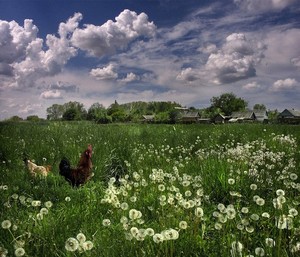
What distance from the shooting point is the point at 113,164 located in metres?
8.62

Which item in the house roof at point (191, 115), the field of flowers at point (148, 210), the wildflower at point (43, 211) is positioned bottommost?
the field of flowers at point (148, 210)

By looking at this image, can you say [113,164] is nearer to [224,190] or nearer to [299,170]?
[224,190]

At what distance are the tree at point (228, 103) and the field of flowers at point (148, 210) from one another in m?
144

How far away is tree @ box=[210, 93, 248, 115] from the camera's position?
5886 inches

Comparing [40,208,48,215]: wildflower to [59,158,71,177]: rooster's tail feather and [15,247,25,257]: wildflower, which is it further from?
[59,158,71,177]: rooster's tail feather

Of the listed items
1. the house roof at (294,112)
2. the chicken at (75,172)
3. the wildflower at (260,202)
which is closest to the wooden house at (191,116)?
the house roof at (294,112)

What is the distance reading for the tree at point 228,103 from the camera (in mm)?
149500

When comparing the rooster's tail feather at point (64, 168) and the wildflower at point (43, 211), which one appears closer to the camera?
the wildflower at point (43, 211)

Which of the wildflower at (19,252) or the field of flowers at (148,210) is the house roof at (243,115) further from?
the wildflower at (19,252)

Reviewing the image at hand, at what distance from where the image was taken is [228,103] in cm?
15200

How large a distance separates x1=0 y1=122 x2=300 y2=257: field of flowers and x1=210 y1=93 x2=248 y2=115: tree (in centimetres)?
14411

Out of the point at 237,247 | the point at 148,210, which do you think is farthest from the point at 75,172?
the point at 237,247

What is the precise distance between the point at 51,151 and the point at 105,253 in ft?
25.1

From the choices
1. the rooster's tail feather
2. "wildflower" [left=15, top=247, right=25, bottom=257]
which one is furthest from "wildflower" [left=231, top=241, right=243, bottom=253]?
the rooster's tail feather
